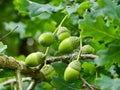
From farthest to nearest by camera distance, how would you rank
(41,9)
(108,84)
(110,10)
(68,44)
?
(41,9) < (68,44) < (110,10) < (108,84)

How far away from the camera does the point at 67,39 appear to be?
197 centimetres

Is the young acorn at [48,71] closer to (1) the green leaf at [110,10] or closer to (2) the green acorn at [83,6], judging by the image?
(2) the green acorn at [83,6]

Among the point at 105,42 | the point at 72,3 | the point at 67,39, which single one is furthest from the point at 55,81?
the point at 72,3

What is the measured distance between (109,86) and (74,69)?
0.23 metres

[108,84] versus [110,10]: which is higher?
[110,10]

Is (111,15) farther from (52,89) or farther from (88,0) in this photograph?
(52,89)

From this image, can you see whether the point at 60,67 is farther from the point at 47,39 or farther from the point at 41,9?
the point at 41,9

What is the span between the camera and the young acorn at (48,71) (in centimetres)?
198

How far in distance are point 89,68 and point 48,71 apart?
171 millimetres

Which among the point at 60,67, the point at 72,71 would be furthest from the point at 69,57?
the point at 72,71

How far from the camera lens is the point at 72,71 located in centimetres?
182

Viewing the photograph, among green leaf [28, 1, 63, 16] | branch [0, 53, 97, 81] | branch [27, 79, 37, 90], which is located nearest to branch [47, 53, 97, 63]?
branch [0, 53, 97, 81]

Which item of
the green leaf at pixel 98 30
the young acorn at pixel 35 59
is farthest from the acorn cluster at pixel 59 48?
the green leaf at pixel 98 30

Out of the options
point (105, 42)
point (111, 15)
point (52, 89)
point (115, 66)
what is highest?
point (111, 15)
